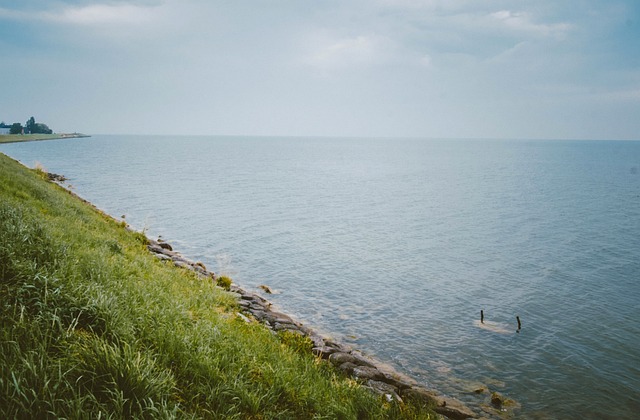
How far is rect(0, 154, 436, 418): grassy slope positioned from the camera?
5.50 metres

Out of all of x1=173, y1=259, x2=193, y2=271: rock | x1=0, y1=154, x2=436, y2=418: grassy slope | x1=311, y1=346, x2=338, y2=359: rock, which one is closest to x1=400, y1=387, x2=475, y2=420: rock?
x1=0, y1=154, x2=436, y2=418: grassy slope

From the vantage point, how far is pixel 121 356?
6.42 m

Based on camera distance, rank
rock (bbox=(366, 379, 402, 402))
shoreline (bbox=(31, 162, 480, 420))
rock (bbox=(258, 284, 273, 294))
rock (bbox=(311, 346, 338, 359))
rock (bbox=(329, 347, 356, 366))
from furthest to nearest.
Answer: rock (bbox=(258, 284, 273, 294))
rock (bbox=(311, 346, 338, 359))
rock (bbox=(329, 347, 356, 366))
shoreline (bbox=(31, 162, 480, 420))
rock (bbox=(366, 379, 402, 402))

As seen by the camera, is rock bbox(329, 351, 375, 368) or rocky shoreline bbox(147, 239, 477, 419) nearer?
rocky shoreline bbox(147, 239, 477, 419)

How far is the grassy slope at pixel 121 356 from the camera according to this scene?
18.1 feet

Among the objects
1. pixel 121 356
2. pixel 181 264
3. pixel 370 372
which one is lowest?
pixel 370 372

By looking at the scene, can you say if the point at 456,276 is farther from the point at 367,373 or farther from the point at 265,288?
the point at 367,373

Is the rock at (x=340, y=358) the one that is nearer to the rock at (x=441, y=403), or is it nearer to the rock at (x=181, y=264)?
the rock at (x=441, y=403)

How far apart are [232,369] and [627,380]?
14.8 metres

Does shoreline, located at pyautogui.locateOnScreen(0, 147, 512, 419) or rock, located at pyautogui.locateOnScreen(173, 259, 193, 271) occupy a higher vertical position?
rock, located at pyautogui.locateOnScreen(173, 259, 193, 271)

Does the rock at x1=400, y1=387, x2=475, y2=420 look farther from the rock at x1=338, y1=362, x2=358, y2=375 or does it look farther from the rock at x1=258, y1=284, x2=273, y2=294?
the rock at x1=258, y1=284, x2=273, y2=294

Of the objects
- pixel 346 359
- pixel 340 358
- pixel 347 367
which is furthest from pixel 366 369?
pixel 340 358

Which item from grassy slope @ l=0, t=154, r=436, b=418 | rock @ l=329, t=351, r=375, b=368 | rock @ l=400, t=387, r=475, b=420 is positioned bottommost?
rock @ l=400, t=387, r=475, b=420

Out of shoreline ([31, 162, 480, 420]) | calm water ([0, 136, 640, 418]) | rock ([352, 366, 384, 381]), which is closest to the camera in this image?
shoreline ([31, 162, 480, 420])
